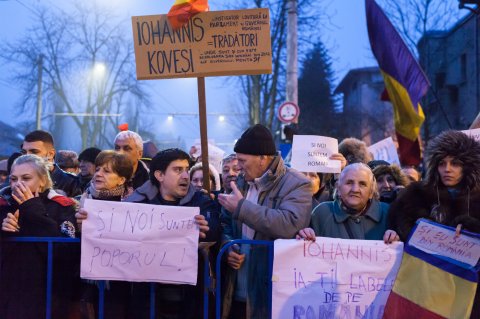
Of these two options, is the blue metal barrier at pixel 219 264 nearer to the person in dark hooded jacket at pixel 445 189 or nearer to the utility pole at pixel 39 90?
the person in dark hooded jacket at pixel 445 189

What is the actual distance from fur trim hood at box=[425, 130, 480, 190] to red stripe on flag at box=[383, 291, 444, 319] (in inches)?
32.4

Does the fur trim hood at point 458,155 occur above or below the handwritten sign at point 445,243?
above

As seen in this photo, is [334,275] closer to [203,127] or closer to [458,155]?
[458,155]

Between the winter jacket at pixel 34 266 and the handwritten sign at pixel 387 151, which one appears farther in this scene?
the handwritten sign at pixel 387 151

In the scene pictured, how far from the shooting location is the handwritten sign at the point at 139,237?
12.9ft

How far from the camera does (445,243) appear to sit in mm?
3650

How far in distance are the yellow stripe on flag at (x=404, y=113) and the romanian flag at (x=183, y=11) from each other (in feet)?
16.0

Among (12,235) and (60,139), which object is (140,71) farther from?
(60,139)

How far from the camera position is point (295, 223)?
151 inches

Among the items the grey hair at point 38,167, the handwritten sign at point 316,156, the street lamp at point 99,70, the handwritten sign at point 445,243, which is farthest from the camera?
the street lamp at point 99,70

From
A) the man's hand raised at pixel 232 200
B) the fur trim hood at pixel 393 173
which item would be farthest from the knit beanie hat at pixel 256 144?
the fur trim hood at pixel 393 173

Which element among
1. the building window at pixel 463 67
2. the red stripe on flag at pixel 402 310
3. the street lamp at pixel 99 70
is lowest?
the red stripe on flag at pixel 402 310

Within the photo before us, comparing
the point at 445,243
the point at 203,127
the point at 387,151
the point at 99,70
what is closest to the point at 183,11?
the point at 203,127

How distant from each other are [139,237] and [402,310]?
1.84 metres
